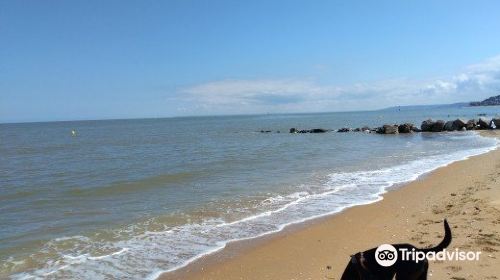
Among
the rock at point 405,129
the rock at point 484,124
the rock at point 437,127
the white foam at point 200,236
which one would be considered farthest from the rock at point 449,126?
the white foam at point 200,236

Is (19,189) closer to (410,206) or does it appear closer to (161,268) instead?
(161,268)

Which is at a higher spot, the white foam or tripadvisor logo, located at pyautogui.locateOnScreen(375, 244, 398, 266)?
tripadvisor logo, located at pyautogui.locateOnScreen(375, 244, 398, 266)

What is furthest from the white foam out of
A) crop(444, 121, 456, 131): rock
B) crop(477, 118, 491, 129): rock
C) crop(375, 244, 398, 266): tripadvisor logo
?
crop(477, 118, 491, 129): rock

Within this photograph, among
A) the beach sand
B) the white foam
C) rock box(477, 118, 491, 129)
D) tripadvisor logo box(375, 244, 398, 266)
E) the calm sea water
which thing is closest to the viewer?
tripadvisor logo box(375, 244, 398, 266)

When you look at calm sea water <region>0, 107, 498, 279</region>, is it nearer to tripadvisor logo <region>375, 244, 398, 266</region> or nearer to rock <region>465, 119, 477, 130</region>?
tripadvisor logo <region>375, 244, 398, 266</region>

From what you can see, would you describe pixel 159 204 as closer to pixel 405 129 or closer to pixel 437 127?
pixel 405 129

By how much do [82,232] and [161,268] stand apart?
12.5ft

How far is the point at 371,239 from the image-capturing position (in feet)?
30.0

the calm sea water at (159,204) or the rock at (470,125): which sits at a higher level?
the rock at (470,125)

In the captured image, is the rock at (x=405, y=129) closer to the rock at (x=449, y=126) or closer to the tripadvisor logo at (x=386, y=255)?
the rock at (x=449, y=126)

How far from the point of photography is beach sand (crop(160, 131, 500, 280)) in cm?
731

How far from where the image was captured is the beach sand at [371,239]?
731cm

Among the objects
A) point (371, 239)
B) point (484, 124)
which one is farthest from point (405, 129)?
point (371, 239)

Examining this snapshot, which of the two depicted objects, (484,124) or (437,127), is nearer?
(484,124)
